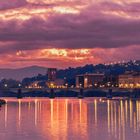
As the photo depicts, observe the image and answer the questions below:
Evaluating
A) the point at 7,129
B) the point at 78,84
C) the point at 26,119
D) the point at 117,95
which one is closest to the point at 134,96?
the point at 117,95

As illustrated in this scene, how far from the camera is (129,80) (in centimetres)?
15088

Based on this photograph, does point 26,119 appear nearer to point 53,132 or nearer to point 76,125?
point 76,125

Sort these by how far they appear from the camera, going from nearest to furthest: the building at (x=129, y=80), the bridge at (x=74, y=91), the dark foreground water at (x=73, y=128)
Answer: the dark foreground water at (x=73, y=128), the bridge at (x=74, y=91), the building at (x=129, y=80)

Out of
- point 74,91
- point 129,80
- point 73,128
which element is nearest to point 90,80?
point 129,80

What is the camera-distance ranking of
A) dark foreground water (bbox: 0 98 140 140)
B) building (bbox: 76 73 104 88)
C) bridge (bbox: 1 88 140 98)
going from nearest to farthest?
dark foreground water (bbox: 0 98 140 140) → bridge (bbox: 1 88 140 98) → building (bbox: 76 73 104 88)

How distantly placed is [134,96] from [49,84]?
5611cm

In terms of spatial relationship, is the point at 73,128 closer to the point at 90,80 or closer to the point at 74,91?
the point at 74,91

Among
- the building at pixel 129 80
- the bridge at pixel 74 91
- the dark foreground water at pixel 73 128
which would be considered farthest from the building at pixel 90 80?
the dark foreground water at pixel 73 128

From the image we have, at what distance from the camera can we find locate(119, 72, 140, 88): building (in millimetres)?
147725

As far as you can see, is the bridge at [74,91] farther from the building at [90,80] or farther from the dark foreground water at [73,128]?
the dark foreground water at [73,128]

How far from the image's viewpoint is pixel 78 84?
166 meters

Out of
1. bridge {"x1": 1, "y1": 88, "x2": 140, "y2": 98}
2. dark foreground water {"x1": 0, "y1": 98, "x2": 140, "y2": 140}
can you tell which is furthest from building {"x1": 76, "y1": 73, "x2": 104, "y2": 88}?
dark foreground water {"x1": 0, "y1": 98, "x2": 140, "y2": 140}

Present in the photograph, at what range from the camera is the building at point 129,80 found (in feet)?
485

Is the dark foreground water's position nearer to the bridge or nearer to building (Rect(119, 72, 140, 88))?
the bridge
